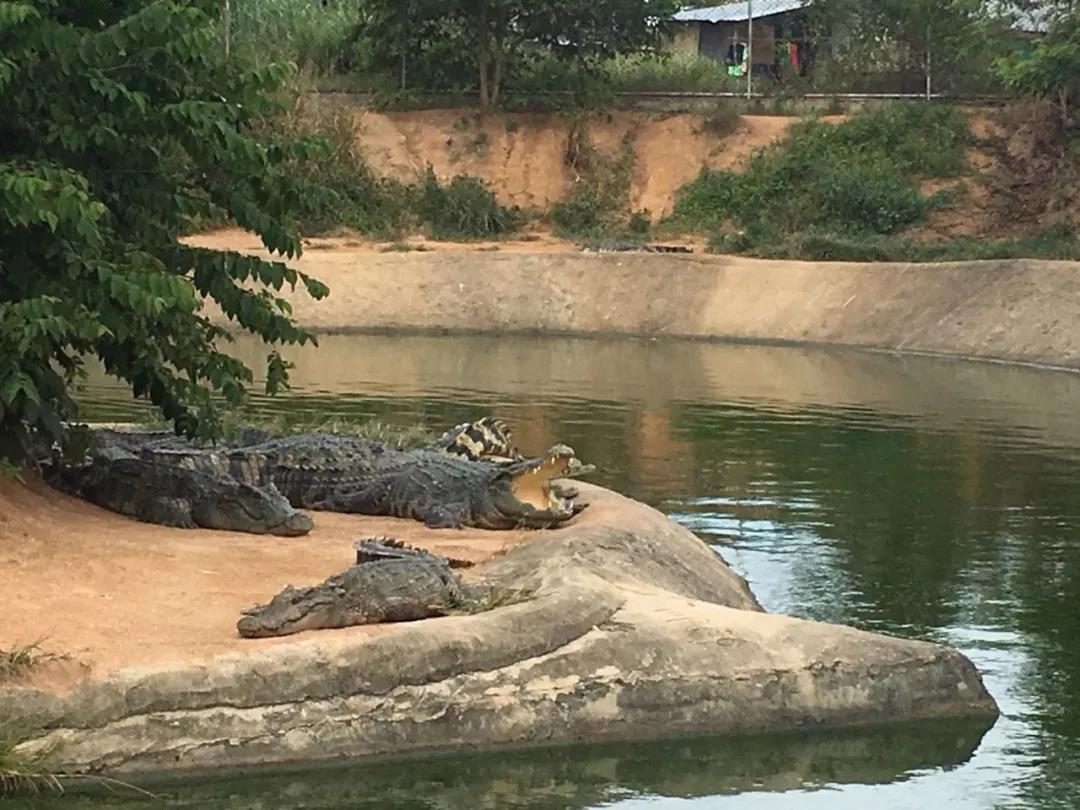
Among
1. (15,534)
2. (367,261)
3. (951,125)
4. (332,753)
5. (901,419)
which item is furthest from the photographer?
(951,125)

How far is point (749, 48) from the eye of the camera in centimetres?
4988

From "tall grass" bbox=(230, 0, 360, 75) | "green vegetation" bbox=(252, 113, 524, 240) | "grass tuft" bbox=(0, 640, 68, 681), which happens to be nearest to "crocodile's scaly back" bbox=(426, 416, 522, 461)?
"grass tuft" bbox=(0, 640, 68, 681)

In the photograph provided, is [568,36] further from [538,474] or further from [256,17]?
[538,474]

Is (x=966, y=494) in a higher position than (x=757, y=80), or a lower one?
lower

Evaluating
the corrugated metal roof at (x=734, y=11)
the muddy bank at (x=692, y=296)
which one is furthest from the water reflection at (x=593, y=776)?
the corrugated metal roof at (x=734, y=11)

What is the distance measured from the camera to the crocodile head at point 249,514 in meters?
12.2

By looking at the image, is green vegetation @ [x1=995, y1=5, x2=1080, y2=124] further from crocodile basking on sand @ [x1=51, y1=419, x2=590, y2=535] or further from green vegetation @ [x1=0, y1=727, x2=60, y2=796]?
green vegetation @ [x1=0, y1=727, x2=60, y2=796]

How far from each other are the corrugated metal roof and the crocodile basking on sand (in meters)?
40.9

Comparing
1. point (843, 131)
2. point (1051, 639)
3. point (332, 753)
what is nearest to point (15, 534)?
A: point (332, 753)

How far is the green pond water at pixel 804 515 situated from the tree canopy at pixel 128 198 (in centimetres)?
335

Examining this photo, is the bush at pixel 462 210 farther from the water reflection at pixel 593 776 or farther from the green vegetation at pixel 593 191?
the water reflection at pixel 593 776

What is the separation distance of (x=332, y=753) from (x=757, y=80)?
43.4 m

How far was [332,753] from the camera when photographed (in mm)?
8703

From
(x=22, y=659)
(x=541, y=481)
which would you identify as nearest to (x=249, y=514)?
(x=541, y=481)
